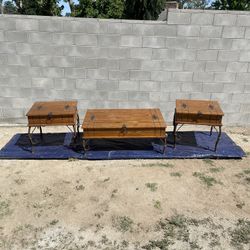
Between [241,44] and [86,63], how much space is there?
13.0ft

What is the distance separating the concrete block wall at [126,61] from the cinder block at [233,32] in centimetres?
2

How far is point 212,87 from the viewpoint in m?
8.09

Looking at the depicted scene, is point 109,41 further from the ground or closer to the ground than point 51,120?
further from the ground

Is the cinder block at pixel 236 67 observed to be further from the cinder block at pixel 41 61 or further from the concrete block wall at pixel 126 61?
the cinder block at pixel 41 61

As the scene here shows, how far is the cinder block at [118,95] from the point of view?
26.5 ft

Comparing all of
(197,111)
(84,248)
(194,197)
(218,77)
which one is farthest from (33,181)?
(218,77)

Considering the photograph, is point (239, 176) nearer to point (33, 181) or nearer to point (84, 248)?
point (84, 248)

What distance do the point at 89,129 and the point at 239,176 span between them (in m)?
3.11

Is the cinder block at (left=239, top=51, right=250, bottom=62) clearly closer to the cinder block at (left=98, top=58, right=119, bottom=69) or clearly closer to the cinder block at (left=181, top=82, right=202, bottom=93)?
the cinder block at (left=181, top=82, right=202, bottom=93)

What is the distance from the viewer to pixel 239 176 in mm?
5949

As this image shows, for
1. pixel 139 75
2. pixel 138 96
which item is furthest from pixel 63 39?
pixel 138 96

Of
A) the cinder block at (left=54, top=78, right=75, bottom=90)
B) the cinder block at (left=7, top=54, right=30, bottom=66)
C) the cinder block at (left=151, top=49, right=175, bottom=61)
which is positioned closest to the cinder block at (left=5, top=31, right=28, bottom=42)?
the cinder block at (left=7, top=54, right=30, bottom=66)

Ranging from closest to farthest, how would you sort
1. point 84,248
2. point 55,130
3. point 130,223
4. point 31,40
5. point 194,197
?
point 84,248
point 130,223
point 194,197
point 31,40
point 55,130

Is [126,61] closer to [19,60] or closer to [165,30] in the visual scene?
[165,30]
